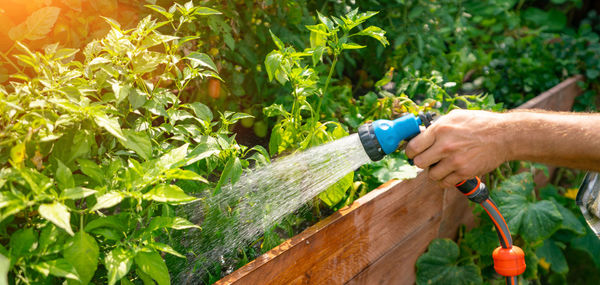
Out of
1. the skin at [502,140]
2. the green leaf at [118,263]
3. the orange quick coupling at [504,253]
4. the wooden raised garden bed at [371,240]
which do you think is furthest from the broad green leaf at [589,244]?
the green leaf at [118,263]

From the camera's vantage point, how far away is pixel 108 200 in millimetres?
919

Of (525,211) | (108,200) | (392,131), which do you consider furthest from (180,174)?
(525,211)

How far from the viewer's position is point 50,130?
0.91 m

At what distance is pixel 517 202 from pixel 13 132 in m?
1.88

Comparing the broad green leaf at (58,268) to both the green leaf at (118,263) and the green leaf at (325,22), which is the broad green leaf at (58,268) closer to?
the green leaf at (118,263)

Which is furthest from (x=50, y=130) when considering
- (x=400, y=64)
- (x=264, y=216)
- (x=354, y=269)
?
(x=400, y=64)

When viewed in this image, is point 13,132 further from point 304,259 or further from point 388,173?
point 388,173

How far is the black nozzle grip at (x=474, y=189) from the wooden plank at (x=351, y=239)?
0.27m

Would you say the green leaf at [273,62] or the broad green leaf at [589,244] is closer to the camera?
the green leaf at [273,62]

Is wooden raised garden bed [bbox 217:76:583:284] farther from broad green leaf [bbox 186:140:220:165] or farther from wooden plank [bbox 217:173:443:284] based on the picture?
broad green leaf [bbox 186:140:220:165]

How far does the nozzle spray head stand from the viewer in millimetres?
1256

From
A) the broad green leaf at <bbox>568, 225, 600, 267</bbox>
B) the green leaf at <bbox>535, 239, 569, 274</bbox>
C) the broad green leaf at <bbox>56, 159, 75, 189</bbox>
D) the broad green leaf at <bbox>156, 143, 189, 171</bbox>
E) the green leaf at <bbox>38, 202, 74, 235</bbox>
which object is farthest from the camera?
the broad green leaf at <bbox>568, 225, 600, 267</bbox>

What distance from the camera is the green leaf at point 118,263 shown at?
910 mm

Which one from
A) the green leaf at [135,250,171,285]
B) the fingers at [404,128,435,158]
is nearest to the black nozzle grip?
the fingers at [404,128,435,158]
